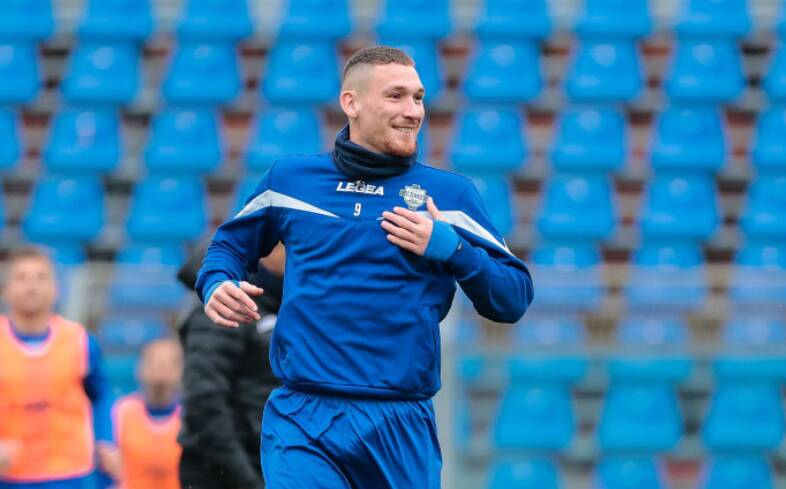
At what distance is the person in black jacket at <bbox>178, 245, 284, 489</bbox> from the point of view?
5152 mm

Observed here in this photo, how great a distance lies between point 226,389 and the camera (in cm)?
517

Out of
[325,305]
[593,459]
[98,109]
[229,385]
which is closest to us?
[325,305]

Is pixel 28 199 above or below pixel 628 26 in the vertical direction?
below

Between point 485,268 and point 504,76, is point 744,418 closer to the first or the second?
point 504,76

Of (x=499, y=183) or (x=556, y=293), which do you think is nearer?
(x=556, y=293)

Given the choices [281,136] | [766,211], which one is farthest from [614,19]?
[281,136]

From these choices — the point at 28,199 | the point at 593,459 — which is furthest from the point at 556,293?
the point at 28,199

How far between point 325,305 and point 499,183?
6445 mm

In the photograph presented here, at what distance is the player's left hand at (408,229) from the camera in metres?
3.96

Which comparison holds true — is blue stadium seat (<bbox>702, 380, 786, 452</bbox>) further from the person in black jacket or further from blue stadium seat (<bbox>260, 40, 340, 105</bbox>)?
blue stadium seat (<bbox>260, 40, 340, 105</bbox>)

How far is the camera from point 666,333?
26.6 ft

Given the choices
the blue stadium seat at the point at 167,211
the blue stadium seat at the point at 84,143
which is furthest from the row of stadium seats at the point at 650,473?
the blue stadium seat at the point at 84,143

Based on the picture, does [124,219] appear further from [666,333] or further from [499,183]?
[666,333]

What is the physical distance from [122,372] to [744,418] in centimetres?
375
